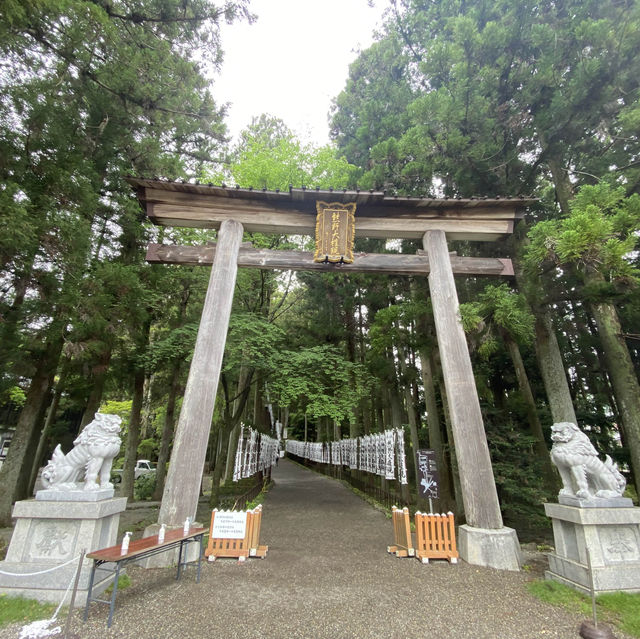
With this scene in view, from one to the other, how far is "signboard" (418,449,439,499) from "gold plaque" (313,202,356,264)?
13.5 feet

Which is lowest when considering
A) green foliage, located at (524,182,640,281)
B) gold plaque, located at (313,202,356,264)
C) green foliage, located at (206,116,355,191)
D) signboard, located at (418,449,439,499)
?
signboard, located at (418,449,439,499)

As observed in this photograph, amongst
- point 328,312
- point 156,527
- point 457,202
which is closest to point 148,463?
point 328,312

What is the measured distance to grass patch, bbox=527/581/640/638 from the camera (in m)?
3.21

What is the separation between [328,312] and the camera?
14.0 meters

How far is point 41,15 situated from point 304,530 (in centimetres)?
1105

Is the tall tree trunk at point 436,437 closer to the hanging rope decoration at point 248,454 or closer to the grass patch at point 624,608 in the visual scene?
the grass patch at point 624,608

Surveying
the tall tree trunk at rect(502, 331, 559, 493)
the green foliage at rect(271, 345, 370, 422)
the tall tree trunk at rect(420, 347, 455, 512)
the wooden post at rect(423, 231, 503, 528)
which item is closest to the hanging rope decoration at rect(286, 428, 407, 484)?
the tall tree trunk at rect(420, 347, 455, 512)

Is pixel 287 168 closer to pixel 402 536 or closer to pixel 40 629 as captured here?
pixel 402 536

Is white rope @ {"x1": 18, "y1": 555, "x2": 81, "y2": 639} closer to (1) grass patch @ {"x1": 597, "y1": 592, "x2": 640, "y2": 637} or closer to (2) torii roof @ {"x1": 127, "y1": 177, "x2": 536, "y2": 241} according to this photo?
(1) grass patch @ {"x1": 597, "y1": 592, "x2": 640, "y2": 637}

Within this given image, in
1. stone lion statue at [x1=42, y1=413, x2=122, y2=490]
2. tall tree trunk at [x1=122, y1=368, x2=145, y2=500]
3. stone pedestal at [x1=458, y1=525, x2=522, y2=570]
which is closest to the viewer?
stone lion statue at [x1=42, y1=413, x2=122, y2=490]

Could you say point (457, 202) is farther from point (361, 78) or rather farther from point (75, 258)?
point (361, 78)

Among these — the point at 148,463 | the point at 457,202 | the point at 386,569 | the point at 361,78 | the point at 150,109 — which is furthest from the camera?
the point at 148,463


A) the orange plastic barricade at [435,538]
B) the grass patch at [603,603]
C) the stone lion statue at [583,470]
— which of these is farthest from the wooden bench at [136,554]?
the stone lion statue at [583,470]

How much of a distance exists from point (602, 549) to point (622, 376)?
12.2 ft
